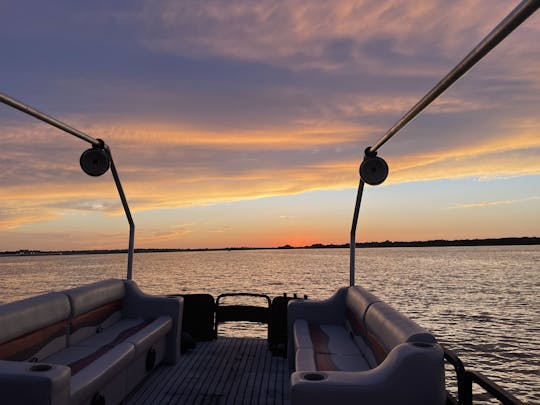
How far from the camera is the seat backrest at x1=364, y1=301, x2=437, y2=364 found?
387 centimetres

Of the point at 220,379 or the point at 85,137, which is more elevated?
the point at 85,137

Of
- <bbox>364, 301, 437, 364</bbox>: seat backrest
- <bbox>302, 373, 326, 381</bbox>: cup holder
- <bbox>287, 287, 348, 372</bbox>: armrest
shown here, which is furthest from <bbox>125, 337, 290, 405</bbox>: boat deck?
<bbox>302, 373, 326, 381</bbox>: cup holder

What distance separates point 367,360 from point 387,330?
42.9 inches

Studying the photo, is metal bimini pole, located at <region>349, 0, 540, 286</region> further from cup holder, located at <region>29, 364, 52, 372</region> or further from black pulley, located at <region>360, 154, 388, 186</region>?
cup holder, located at <region>29, 364, 52, 372</region>

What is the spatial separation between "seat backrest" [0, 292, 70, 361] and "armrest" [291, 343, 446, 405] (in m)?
2.84

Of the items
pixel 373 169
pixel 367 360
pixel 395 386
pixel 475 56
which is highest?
pixel 475 56

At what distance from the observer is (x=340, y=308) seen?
7586 millimetres

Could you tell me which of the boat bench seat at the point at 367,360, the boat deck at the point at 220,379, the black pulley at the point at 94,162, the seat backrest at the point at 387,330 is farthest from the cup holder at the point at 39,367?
the black pulley at the point at 94,162

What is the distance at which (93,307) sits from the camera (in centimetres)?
669

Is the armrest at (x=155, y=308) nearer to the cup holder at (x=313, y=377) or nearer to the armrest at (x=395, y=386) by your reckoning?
the cup holder at (x=313, y=377)

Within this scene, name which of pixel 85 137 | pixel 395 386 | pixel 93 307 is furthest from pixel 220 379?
pixel 85 137

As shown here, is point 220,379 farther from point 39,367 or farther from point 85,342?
point 39,367

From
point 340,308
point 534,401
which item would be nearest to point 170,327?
point 340,308

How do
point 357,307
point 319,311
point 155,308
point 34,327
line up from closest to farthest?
1. point 34,327
2. point 357,307
3. point 319,311
4. point 155,308
